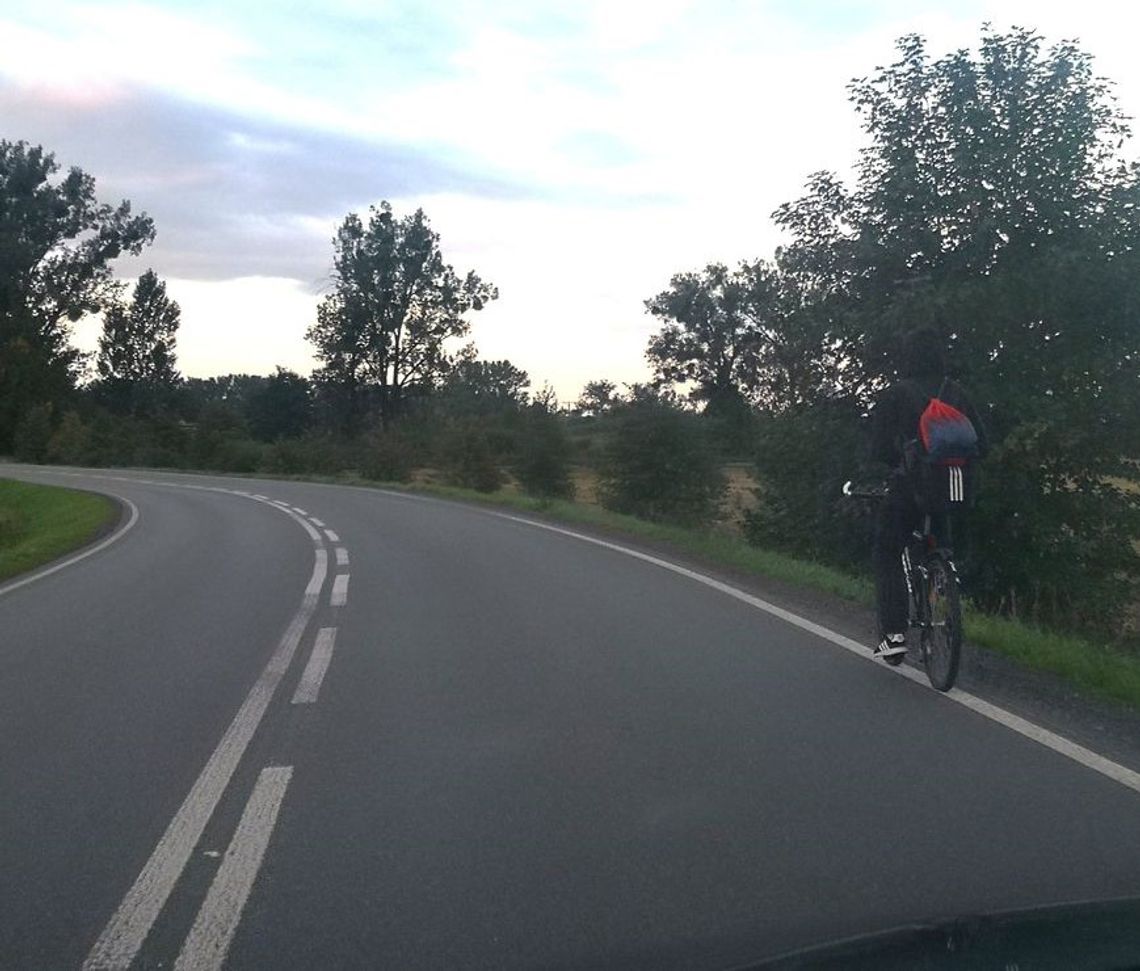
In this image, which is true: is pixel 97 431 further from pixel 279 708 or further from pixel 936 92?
pixel 279 708

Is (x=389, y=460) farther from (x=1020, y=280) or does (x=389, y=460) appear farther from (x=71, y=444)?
(x=1020, y=280)

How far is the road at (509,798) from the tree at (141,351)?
8885 cm

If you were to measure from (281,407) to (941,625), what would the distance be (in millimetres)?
88835

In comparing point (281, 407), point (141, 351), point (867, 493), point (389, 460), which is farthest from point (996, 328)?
point (141, 351)

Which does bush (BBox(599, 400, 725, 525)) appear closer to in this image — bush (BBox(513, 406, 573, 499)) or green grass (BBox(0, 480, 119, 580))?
bush (BBox(513, 406, 573, 499))

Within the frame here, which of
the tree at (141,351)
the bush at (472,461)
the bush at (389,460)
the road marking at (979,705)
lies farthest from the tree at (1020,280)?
the tree at (141,351)

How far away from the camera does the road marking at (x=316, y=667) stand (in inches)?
322

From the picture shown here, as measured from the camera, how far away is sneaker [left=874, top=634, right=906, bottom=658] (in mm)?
8195

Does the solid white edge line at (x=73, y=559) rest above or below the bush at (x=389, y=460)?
below

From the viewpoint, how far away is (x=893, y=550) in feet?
26.9

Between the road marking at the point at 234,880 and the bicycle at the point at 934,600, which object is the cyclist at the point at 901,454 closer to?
the bicycle at the point at 934,600

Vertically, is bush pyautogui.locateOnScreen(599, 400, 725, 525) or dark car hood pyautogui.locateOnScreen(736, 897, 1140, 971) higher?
bush pyautogui.locateOnScreen(599, 400, 725, 525)

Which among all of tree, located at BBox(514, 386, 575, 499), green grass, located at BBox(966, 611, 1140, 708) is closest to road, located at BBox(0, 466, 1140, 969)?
green grass, located at BBox(966, 611, 1140, 708)

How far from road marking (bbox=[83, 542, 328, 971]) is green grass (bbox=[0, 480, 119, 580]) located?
11903mm
